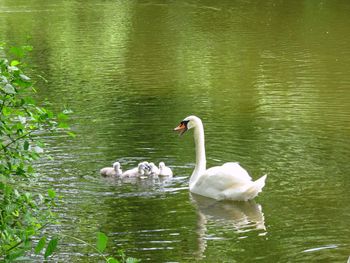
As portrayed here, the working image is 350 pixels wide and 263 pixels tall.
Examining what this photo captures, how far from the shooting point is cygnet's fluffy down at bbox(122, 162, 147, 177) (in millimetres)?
12164

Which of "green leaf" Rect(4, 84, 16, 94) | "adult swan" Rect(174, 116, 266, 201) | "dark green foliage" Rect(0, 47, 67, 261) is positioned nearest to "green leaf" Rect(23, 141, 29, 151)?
"dark green foliage" Rect(0, 47, 67, 261)

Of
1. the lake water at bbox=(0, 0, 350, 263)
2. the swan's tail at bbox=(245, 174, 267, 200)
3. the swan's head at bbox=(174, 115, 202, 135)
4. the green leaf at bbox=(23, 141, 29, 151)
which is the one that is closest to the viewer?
the green leaf at bbox=(23, 141, 29, 151)

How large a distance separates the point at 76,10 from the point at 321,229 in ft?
92.9

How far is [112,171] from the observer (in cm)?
1209

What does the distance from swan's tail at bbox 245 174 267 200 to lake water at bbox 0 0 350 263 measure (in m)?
0.12

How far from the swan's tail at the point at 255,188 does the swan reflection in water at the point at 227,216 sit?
0.39ft

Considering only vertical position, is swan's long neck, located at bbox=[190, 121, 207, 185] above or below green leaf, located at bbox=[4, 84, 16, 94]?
below

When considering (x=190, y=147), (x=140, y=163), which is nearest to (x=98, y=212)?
(x=140, y=163)

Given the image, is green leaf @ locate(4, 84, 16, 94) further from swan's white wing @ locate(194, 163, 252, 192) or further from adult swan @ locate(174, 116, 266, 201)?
swan's white wing @ locate(194, 163, 252, 192)

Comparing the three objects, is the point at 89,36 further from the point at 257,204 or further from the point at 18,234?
the point at 18,234

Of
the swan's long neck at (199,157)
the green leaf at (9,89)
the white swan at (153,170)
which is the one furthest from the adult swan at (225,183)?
the green leaf at (9,89)

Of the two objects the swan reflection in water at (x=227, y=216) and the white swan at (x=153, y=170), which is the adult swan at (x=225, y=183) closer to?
the swan reflection in water at (x=227, y=216)

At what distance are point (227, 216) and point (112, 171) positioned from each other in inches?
77.3

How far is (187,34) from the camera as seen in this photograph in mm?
29312
